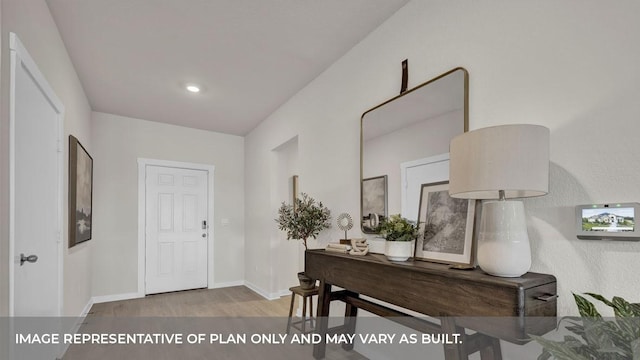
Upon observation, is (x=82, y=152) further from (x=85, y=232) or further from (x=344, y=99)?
(x=344, y=99)

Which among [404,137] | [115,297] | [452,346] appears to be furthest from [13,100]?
[115,297]

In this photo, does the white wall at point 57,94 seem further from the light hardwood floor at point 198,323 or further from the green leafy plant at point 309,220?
the green leafy plant at point 309,220

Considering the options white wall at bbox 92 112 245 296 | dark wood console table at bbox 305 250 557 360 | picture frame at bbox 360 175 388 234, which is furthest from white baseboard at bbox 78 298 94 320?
picture frame at bbox 360 175 388 234

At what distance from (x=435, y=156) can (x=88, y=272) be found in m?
4.35

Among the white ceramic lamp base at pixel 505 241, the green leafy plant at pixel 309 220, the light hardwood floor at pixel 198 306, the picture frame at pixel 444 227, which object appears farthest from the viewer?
the light hardwood floor at pixel 198 306

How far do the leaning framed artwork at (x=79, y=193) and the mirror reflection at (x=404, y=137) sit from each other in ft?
8.60

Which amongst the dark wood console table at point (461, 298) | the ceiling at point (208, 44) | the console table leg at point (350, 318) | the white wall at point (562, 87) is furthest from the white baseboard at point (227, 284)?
the white wall at point (562, 87)

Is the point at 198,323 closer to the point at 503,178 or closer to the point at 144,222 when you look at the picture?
the point at 144,222

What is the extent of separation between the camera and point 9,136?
5.22 feet

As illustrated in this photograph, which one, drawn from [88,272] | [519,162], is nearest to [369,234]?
[519,162]

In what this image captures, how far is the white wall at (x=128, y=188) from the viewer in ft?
14.8

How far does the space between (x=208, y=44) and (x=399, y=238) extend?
86.0 inches

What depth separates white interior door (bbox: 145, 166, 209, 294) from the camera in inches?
191

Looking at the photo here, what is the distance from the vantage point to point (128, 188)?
4.70 m
